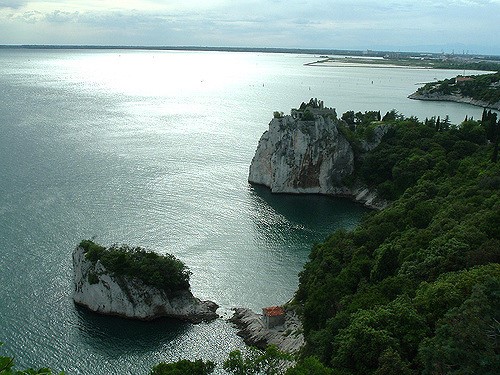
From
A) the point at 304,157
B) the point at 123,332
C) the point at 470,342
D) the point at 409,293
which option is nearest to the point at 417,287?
the point at 409,293

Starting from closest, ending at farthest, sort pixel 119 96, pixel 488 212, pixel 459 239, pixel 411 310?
pixel 411 310, pixel 459 239, pixel 488 212, pixel 119 96

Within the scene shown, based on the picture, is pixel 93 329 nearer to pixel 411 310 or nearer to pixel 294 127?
pixel 411 310

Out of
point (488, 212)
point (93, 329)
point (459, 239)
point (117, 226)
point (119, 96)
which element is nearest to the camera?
point (459, 239)

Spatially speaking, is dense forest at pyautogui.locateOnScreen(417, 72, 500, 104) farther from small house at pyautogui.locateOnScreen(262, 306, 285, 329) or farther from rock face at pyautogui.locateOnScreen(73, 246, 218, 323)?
rock face at pyautogui.locateOnScreen(73, 246, 218, 323)

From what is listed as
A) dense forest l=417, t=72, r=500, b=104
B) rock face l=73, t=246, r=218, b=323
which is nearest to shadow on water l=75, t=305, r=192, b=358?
rock face l=73, t=246, r=218, b=323

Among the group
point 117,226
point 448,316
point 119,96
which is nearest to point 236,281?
point 117,226

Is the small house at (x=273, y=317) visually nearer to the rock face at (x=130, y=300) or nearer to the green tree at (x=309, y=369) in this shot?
the rock face at (x=130, y=300)
